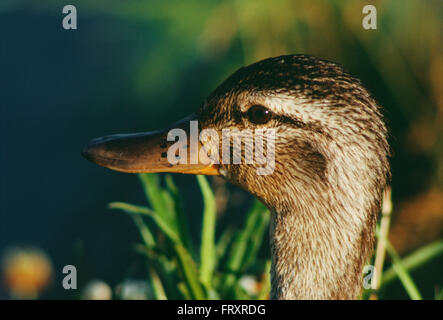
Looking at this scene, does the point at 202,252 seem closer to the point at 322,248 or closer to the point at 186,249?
the point at 186,249

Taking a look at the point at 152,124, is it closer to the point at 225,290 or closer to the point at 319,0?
the point at 319,0

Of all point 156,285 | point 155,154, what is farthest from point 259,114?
point 156,285

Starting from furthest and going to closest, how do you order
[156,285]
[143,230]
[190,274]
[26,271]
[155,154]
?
[26,271], [143,230], [156,285], [190,274], [155,154]

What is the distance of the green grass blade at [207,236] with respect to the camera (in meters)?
1.97

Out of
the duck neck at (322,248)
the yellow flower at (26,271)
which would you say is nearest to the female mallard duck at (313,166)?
the duck neck at (322,248)

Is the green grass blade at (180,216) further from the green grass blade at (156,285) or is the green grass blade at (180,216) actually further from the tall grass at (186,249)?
the green grass blade at (156,285)

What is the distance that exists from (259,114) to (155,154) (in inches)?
13.0

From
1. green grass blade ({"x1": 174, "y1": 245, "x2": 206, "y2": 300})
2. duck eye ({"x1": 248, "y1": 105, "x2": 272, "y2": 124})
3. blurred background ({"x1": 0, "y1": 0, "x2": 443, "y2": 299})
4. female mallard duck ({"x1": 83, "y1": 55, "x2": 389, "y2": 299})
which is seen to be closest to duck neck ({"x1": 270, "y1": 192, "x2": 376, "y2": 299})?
female mallard duck ({"x1": 83, "y1": 55, "x2": 389, "y2": 299})

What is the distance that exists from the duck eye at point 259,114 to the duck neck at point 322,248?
9.6 inches

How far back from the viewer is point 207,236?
2.01 meters

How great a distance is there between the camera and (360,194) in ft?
4.69

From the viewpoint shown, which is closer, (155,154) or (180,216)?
(155,154)

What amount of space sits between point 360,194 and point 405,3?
2.02 m

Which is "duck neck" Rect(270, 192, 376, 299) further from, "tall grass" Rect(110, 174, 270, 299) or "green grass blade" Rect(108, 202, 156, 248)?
"green grass blade" Rect(108, 202, 156, 248)
